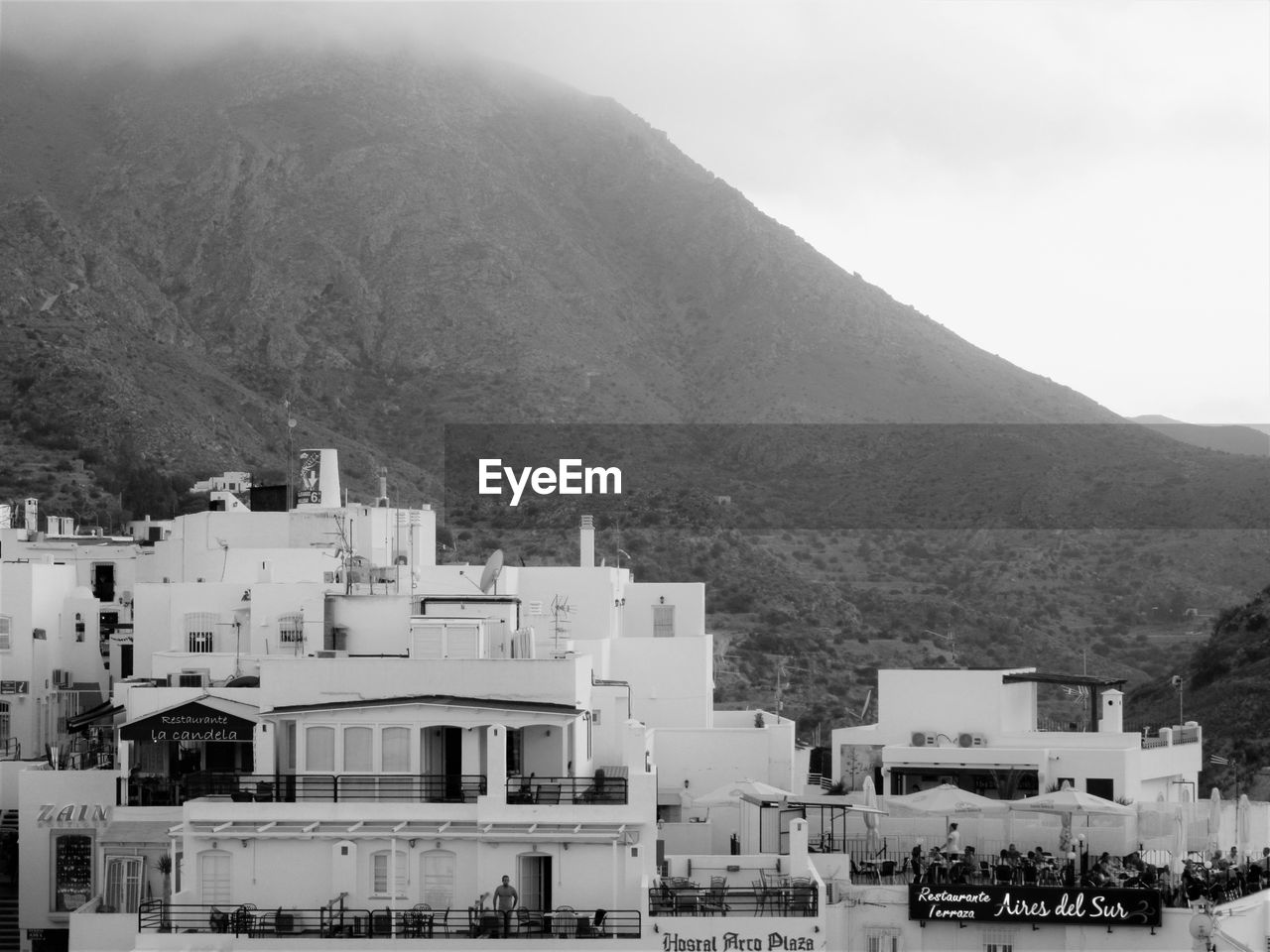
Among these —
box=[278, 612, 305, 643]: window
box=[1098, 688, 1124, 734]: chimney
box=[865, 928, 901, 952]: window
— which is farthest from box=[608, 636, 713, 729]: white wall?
box=[865, 928, 901, 952]: window

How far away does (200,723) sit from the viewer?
39906 mm

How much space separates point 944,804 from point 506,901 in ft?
39.1

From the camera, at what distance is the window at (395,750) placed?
33.6m

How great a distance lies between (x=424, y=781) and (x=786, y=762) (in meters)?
14.5

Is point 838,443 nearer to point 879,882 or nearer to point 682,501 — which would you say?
point 682,501

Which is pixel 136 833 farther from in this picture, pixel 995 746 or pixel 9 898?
pixel 995 746

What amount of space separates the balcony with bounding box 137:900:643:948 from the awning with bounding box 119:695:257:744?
722 centimetres

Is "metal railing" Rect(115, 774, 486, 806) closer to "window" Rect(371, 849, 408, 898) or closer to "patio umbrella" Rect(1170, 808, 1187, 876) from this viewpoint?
"window" Rect(371, 849, 408, 898)

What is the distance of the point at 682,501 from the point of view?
103 meters

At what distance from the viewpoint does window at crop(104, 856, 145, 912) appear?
38562 millimetres

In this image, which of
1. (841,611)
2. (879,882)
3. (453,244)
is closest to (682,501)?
(841,611)

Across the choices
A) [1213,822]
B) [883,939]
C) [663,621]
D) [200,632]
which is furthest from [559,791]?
[663,621]

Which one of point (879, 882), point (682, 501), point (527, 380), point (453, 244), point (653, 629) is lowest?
point (879, 882)

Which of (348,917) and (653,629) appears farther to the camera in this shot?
(653,629)
